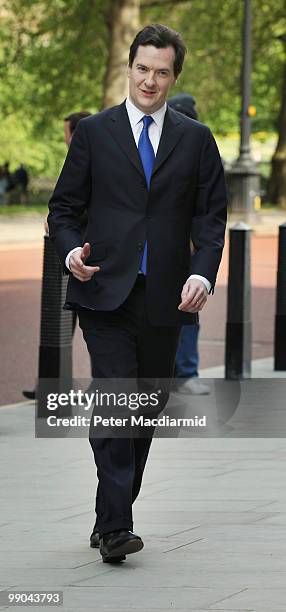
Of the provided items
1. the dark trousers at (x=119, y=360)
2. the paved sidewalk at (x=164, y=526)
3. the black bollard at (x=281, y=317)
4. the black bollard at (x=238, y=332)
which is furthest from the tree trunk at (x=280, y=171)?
the dark trousers at (x=119, y=360)

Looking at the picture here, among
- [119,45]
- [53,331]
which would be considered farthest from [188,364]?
[119,45]

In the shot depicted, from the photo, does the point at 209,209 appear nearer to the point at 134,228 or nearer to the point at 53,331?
the point at 134,228

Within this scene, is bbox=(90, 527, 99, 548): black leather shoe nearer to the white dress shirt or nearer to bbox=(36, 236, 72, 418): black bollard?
the white dress shirt

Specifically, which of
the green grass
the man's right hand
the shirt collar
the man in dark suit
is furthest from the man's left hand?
the green grass

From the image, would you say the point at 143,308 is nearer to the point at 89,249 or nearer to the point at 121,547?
the point at 89,249

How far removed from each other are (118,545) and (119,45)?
30.4 meters

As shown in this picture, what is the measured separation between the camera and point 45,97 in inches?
1647

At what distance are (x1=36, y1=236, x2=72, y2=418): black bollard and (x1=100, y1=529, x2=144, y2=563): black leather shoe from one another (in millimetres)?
3353

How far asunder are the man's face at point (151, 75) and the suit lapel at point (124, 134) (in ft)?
0.23

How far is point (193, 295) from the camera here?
5.19m

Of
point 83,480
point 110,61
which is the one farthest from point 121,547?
point 110,61

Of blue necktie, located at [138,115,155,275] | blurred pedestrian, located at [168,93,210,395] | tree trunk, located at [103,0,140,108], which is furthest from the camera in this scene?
tree trunk, located at [103,0,140,108]

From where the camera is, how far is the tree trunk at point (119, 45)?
34.5 meters

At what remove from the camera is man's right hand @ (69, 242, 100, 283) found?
510 centimetres
